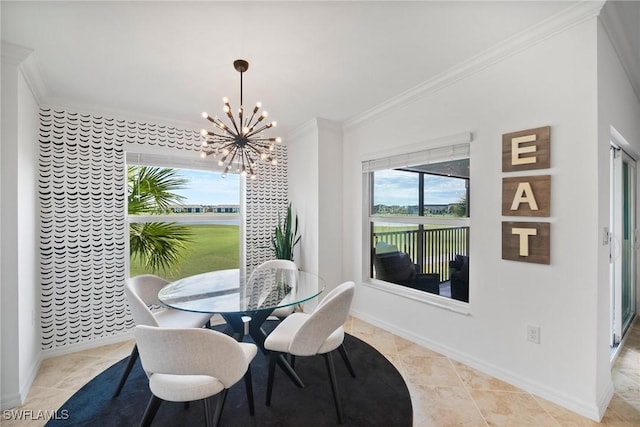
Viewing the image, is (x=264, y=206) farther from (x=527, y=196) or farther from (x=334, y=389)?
(x=527, y=196)

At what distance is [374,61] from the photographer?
7.34ft

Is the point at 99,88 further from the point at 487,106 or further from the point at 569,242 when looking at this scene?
the point at 569,242

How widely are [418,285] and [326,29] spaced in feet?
8.23

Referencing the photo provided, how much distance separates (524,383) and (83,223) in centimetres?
412

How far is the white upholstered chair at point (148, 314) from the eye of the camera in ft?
6.11

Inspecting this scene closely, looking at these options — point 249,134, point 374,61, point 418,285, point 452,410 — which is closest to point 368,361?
point 452,410

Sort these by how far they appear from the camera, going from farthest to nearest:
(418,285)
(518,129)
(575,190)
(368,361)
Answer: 1. (418,285)
2. (368,361)
3. (518,129)
4. (575,190)

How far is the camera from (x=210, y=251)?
150 inches

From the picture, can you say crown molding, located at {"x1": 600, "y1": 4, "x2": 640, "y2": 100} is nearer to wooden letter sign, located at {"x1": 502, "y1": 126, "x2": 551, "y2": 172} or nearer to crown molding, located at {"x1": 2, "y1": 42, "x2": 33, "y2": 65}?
wooden letter sign, located at {"x1": 502, "y1": 126, "x2": 551, "y2": 172}

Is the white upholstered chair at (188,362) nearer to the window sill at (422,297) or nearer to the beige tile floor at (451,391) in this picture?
the beige tile floor at (451,391)

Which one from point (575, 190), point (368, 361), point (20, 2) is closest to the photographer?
point (20, 2)

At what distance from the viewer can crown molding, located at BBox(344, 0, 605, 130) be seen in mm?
1729

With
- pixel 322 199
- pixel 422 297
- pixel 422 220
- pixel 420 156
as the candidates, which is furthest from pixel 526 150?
pixel 322 199

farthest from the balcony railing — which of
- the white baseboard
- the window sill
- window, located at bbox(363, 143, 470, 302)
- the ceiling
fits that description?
the ceiling
